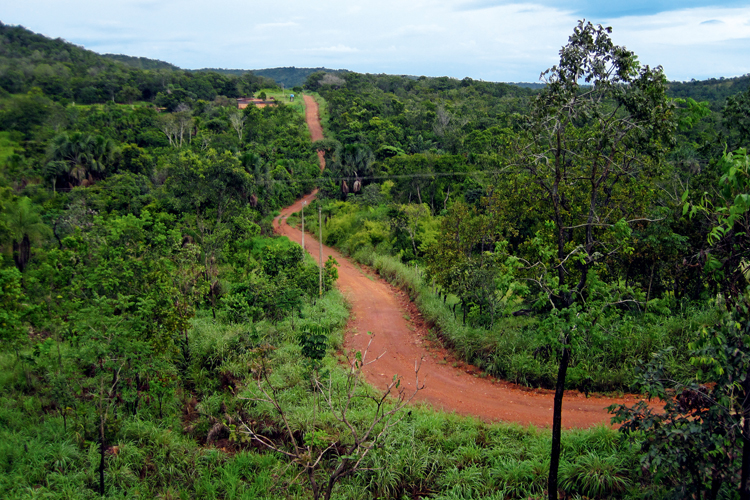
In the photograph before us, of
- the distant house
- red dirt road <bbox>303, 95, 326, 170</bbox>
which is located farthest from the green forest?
the distant house

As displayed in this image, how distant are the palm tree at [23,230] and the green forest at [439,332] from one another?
0.09 m

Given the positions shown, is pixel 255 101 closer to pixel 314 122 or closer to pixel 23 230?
pixel 314 122

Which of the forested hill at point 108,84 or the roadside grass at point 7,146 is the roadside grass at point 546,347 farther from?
the forested hill at point 108,84

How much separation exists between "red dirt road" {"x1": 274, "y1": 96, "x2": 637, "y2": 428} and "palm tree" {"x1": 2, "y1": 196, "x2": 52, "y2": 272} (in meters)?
12.3

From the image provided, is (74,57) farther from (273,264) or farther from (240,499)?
(240,499)

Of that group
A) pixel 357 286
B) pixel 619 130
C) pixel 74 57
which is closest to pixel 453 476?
pixel 619 130

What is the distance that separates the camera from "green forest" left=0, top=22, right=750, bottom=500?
4.66m

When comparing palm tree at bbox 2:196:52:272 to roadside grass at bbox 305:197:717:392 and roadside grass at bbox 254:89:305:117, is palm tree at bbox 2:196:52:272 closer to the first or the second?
roadside grass at bbox 305:197:717:392

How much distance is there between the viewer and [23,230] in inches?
701

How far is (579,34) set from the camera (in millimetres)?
5562

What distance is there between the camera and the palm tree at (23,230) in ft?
57.5

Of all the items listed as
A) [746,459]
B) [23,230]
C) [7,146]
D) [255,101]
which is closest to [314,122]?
[255,101]

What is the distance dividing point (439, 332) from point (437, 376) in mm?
2234

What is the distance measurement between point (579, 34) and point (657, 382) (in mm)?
3957
